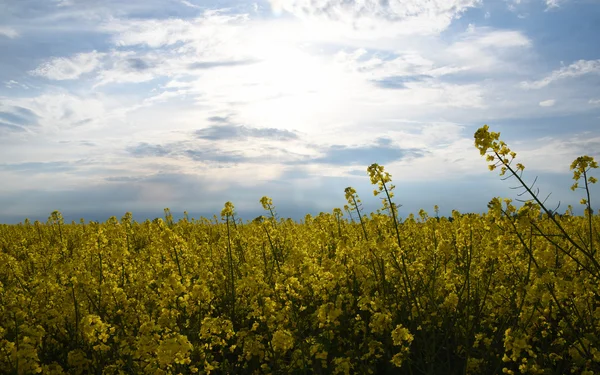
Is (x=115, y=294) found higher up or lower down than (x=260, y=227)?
lower down

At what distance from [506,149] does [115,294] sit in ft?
16.6

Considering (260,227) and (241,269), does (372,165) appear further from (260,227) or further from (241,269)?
(241,269)

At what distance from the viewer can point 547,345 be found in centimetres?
593

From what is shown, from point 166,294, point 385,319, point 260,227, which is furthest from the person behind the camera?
point 260,227

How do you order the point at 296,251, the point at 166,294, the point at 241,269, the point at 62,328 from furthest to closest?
the point at 241,269 → the point at 62,328 → the point at 296,251 → the point at 166,294

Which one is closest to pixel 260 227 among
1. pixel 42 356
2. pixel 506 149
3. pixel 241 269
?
pixel 241 269

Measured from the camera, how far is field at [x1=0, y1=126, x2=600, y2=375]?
4.34m

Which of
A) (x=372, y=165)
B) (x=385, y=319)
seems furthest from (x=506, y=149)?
(x=385, y=319)

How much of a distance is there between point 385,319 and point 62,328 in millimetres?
4588

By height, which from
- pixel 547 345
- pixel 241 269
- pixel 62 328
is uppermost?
pixel 241 269

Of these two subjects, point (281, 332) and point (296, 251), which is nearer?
point (281, 332)

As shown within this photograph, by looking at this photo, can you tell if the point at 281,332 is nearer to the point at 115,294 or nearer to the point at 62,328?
the point at 115,294

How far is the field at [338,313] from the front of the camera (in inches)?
171

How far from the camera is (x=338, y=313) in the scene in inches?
158
